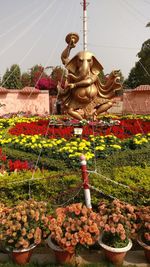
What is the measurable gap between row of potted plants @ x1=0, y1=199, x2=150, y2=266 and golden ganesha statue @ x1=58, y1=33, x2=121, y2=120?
7.22 metres

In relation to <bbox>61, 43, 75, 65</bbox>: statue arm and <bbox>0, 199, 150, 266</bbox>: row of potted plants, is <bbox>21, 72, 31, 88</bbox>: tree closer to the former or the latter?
<bbox>61, 43, 75, 65</bbox>: statue arm

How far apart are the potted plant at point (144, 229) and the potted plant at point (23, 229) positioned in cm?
113

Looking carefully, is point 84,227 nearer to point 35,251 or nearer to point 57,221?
point 57,221

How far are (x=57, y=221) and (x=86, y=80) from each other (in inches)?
297

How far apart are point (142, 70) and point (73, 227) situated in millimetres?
27857

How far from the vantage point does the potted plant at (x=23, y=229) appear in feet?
10.2

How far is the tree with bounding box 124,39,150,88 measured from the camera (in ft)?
82.8

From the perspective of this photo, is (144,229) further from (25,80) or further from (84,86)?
(25,80)

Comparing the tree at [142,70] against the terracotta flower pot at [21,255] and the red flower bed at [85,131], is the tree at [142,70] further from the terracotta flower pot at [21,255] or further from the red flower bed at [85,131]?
the terracotta flower pot at [21,255]

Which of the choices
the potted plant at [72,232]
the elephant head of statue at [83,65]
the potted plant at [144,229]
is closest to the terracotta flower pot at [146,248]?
the potted plant at [144,229]

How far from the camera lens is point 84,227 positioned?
3098mm

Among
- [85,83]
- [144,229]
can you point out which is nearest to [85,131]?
[85,83]

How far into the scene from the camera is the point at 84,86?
10.2 m

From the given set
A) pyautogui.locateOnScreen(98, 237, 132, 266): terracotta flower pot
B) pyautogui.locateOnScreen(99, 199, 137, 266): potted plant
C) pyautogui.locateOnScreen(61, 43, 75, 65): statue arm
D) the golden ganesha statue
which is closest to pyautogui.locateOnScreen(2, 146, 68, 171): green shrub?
pyautogui.locateOnScreen(99, 199, 137, 266): potted plant
